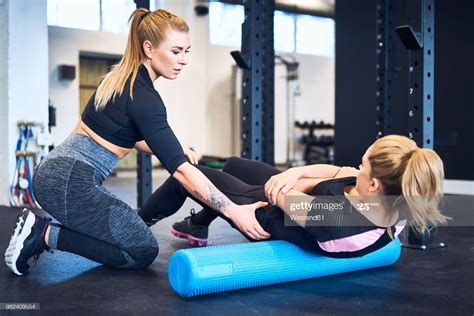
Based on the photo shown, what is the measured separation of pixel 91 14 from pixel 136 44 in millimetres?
6574

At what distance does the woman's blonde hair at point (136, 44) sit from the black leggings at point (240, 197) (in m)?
0.41

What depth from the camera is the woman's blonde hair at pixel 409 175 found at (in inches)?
53.4

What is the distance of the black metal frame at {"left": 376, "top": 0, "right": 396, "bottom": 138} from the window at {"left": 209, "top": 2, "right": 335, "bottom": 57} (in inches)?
222

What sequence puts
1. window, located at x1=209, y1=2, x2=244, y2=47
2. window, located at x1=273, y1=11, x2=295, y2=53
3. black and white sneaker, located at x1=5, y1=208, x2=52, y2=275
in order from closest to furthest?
black and white sneaker, located at x1=5, y1=208, x2=52, y2=275 < window, located at x1=209, y1=2, x2=244, y2=47 < window, located at x1=273, y1=11, x2=295, y2=53

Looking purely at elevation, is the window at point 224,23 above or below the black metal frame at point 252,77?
above

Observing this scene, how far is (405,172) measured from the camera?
1360 mm

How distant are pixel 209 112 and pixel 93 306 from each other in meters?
7.66

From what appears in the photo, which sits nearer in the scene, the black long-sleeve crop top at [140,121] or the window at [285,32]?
the black long-sleeve crop top at [140,121]

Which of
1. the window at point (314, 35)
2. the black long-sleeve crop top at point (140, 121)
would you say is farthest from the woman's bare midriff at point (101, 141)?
the window at point (314, 35)

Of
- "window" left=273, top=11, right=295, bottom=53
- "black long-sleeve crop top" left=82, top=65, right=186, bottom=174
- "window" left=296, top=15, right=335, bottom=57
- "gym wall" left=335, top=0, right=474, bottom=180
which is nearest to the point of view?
"black long-sleeve crop top" left=82, top=65, right=186, bottom=174

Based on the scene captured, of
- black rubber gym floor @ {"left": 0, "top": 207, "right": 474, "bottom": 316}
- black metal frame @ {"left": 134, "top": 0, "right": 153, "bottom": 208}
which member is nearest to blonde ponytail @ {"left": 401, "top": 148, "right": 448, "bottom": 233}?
black rubber gym floor @ {"left": 0, "top": 207, "right": 474, "bottom": 316}

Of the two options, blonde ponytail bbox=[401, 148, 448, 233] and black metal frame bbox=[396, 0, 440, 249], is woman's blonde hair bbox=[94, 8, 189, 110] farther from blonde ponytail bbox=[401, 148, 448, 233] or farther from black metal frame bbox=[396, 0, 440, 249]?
black metal frame bbox=[396, 0, 440, 249]

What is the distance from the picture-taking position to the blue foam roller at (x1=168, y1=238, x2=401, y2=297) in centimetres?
143

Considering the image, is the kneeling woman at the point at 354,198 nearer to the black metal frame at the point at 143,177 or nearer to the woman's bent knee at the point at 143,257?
the woman's bent knee at the point at 143,257
